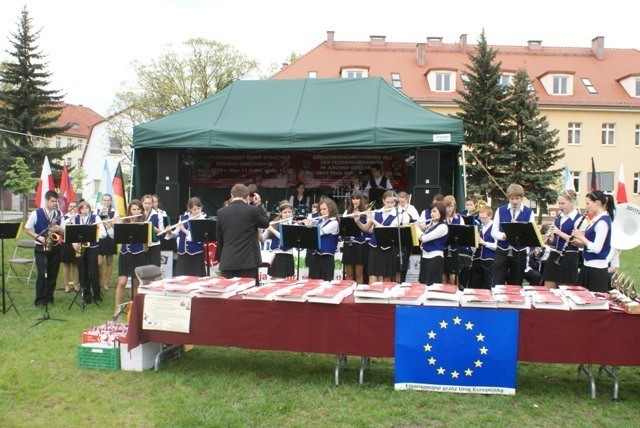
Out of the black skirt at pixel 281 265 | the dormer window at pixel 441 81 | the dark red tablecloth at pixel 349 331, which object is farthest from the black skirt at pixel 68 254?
the dormer window at pixel 441 81

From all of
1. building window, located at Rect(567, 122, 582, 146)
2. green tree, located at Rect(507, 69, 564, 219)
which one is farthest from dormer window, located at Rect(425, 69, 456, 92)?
green tree, located at Rect(507, 69, 564, 219)

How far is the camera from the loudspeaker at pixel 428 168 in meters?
10.5

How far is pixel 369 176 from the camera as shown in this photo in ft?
43.4

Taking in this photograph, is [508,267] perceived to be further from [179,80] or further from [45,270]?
[179,80]

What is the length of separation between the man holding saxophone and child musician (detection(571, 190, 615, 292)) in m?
7.18

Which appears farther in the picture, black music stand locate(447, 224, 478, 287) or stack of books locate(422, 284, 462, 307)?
black music stand locate(447, 224, 478, 287)

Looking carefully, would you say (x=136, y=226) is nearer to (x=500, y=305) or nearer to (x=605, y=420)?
(x=500, y=305)

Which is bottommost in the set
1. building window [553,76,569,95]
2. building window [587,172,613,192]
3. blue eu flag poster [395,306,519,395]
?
blue eu flag poster [395,306,519,395]

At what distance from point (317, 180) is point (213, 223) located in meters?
6.26

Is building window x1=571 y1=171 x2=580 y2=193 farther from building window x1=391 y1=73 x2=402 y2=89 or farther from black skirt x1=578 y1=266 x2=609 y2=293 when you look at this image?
black skirt x1=578 y1=266 x2=609 y2=293

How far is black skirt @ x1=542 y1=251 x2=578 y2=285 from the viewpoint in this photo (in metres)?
6.87

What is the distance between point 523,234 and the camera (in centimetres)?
661

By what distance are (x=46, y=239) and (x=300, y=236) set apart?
3990mm

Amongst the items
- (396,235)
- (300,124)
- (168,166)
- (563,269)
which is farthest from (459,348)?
(168,166)
